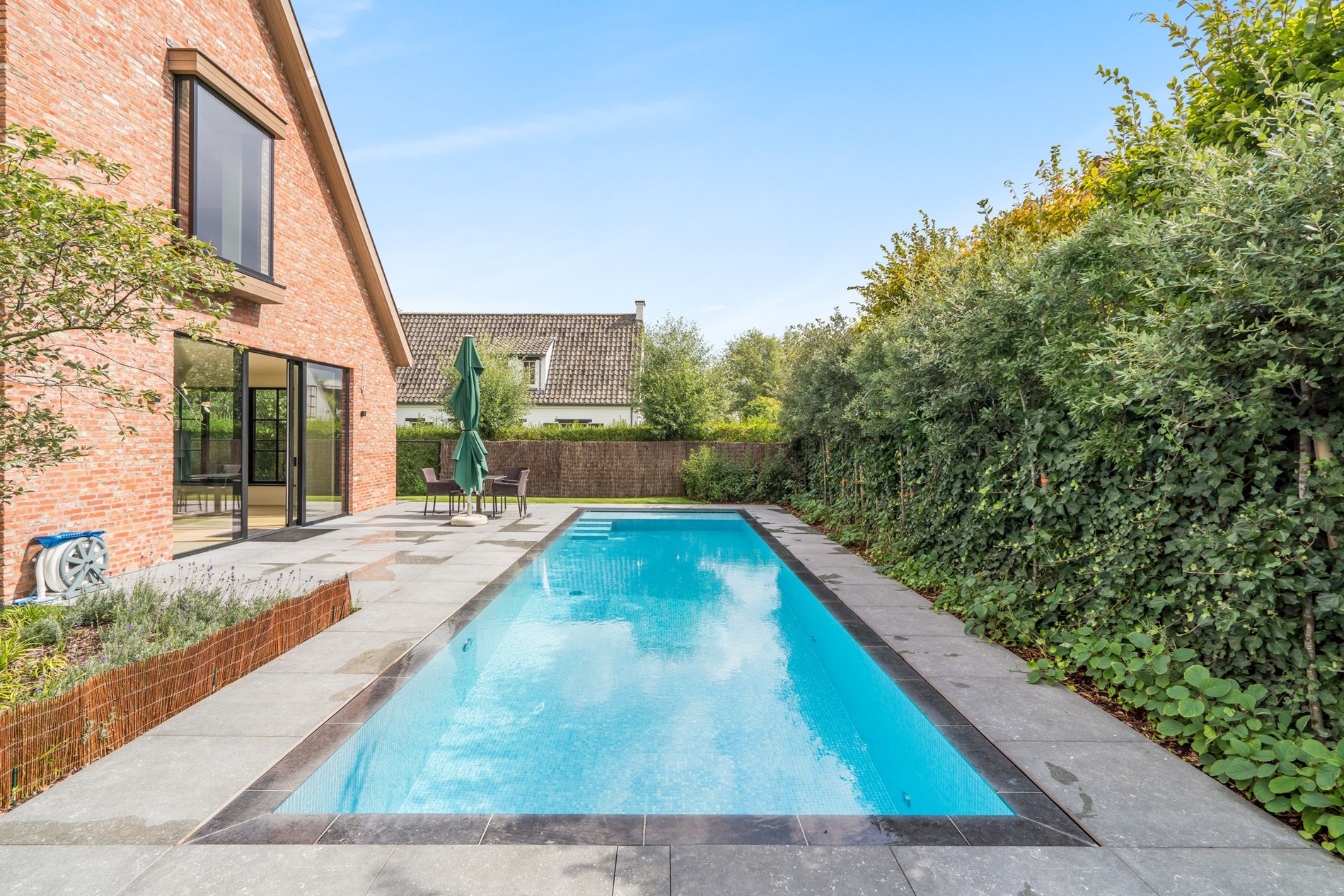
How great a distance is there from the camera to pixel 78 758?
326cm

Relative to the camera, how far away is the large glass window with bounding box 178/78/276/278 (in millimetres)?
8492

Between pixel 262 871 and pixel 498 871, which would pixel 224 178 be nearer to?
pixel 262 871

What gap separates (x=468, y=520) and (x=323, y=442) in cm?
313

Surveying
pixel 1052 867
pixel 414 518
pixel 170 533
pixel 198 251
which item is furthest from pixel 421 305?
pixel 1052 867

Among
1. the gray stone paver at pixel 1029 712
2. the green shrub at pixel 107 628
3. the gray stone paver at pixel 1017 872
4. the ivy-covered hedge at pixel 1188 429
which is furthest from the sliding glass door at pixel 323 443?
A: the gray stone paver at pixel 1017 872

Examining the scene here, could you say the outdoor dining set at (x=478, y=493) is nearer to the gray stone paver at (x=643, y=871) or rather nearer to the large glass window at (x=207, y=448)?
the large glass window at (x=207, y=448)

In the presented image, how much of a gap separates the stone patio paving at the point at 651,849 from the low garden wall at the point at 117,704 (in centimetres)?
9

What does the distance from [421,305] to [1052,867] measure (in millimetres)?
33233

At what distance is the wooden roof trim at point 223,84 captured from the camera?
8.30 m

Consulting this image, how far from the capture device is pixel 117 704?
3.53m

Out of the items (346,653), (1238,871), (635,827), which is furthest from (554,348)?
(1238,871)

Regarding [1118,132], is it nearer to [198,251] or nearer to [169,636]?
[198,251]

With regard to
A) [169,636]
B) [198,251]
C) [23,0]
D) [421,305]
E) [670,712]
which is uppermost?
[421,305]

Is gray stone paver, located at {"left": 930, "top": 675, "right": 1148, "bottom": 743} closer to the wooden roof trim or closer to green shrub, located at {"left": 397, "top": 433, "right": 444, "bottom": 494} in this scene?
the wooden roof trim
